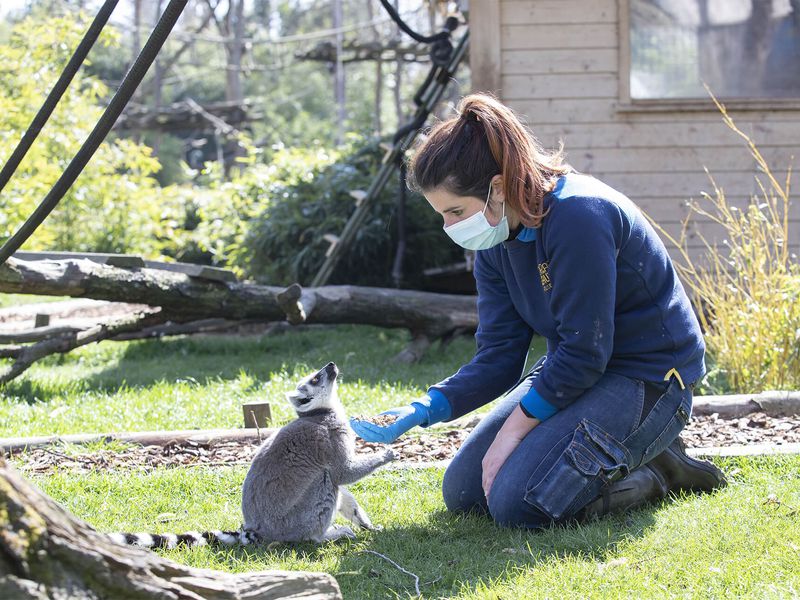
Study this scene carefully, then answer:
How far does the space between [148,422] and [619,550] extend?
3256 millimetres

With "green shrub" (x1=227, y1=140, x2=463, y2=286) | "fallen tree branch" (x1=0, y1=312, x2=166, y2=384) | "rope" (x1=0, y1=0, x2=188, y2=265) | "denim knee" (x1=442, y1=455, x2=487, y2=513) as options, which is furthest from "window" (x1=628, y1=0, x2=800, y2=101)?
"rope" (x1=0, y1=0, x2=188, y2=265)

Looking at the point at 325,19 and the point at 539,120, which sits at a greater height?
the point at 325,19

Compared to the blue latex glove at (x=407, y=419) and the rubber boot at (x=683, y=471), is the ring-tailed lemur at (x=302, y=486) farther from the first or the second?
the rubber boot at (x=683, y=471)

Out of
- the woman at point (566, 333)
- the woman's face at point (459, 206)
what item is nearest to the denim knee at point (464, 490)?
the woman at point (566, 333)

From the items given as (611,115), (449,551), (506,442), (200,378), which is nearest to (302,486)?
(449,551)

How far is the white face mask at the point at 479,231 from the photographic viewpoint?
3.17 metres

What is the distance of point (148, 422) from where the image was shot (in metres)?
5.32

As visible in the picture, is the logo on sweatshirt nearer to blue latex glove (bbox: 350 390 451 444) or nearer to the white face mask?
the white face mask

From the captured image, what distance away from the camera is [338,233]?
30.4 ft

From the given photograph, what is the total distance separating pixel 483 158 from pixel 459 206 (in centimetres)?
19

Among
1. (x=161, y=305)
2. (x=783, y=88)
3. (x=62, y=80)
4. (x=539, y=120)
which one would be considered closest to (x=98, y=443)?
(x=161, y=305)

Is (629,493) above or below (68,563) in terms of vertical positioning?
below

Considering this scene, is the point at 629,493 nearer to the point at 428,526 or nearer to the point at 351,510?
the point at 428,526

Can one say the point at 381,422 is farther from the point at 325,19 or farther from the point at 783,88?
the point at 325,19
